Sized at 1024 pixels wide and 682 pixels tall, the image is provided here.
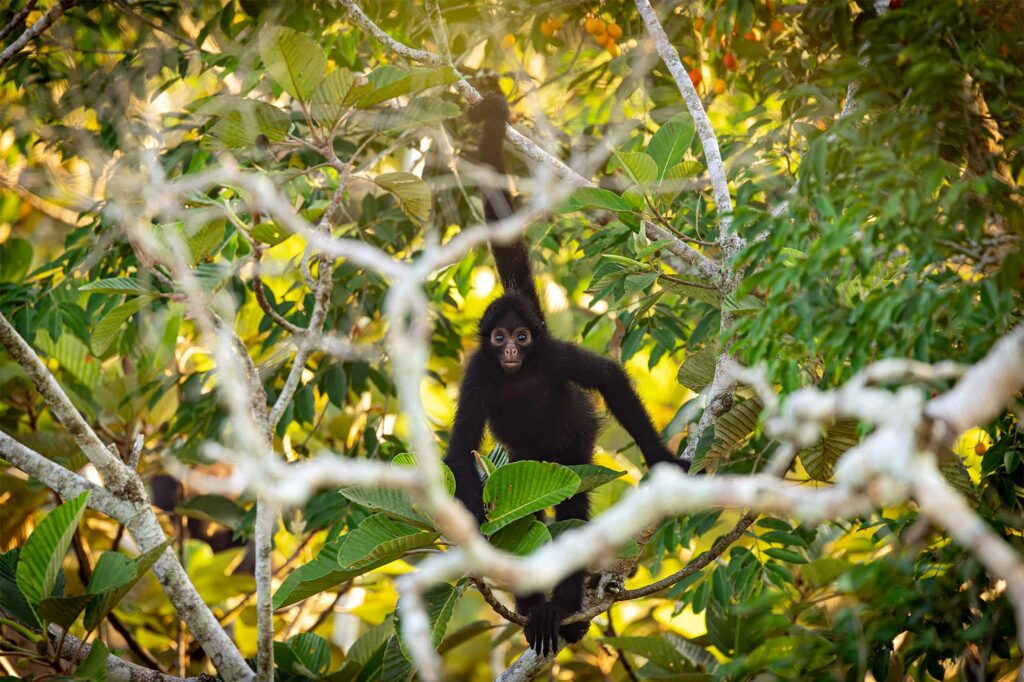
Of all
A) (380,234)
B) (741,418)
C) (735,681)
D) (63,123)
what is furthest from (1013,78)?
(63,123)

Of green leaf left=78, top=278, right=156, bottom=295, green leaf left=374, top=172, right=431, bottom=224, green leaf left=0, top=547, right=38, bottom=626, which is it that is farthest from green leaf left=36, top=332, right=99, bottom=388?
green leaf left=374, top=172, right=431, bottom=224

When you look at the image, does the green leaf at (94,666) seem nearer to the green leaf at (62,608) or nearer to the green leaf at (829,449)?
the green leaf at (62,608)

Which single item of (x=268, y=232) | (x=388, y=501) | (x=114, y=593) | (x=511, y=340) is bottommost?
(x=114, y=593)

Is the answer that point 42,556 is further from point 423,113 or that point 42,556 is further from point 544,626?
point 423,113

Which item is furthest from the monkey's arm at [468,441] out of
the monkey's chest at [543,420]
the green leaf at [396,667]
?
the green leaf at [396,667]

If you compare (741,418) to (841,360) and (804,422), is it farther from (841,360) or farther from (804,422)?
(804,422)

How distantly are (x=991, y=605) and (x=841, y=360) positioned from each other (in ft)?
2.93

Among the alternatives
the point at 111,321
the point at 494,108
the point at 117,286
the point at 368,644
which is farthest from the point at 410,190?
the point at 368,644

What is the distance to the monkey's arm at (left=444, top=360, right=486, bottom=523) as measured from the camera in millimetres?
5023

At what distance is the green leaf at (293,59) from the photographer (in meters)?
4.22

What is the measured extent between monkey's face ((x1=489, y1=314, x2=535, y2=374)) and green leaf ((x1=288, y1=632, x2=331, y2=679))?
1876mm

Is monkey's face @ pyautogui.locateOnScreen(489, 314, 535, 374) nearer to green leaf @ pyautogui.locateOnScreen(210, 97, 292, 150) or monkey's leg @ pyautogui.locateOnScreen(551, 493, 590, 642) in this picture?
monkey's leg @ pyautogui.locateOnScreen(551, 493, 590, 642)

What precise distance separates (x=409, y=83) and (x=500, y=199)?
1343mm

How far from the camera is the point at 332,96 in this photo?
435 cm
